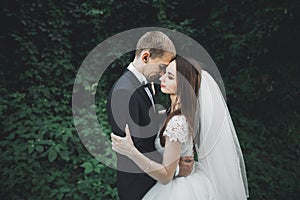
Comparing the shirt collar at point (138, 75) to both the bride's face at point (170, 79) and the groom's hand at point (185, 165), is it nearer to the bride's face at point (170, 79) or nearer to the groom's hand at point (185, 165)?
the bride's face at point (170, 79)

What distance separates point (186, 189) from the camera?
2174 mm

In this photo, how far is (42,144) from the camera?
12.9ft

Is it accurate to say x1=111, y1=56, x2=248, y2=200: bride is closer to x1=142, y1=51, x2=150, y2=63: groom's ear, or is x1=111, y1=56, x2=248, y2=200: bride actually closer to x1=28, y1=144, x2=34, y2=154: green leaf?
x1=142, y1=51, x2=150, y2=63: groom's ear

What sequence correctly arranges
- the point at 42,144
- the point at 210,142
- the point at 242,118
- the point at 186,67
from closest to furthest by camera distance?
the point at 186,67, the point at 210,142, the point at 42,144, the point at 242,118

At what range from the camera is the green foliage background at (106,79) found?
12.8ft

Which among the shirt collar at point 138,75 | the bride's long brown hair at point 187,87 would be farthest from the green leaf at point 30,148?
the bride's long brown hair at point 187,87

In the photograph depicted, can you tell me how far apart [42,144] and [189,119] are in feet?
7.72

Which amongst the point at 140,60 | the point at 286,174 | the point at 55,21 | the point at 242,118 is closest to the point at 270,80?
the point at 242,118

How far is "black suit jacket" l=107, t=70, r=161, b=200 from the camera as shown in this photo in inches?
80.8

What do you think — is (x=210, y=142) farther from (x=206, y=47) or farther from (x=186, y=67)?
(x=206, y=47)

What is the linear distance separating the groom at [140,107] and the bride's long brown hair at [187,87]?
140 mm

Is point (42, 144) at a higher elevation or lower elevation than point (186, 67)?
lower

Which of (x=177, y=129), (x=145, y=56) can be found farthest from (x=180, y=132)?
(x=145, y=56)

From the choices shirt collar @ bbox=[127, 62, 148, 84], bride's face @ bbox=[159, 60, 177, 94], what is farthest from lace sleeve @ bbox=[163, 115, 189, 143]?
shirt collar @ bbox=[127, 62, 148, 84]
